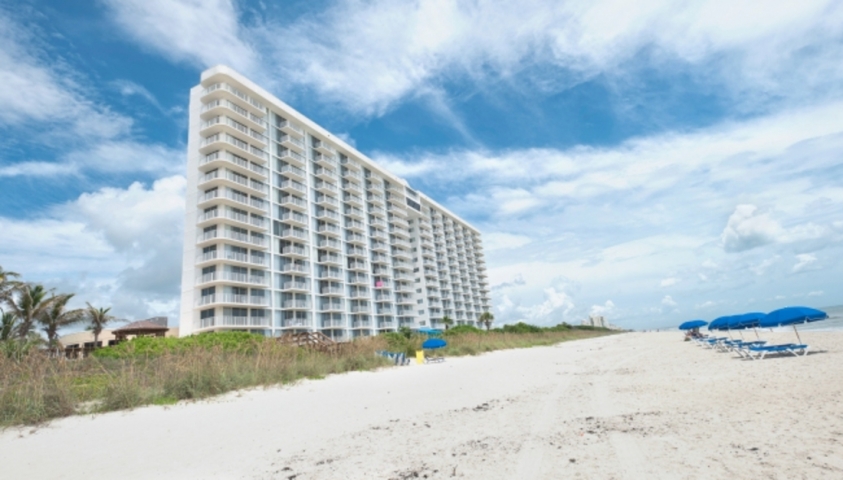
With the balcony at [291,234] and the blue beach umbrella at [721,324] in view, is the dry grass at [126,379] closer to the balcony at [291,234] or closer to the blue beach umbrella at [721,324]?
the blue beach umbrella at [721,324]

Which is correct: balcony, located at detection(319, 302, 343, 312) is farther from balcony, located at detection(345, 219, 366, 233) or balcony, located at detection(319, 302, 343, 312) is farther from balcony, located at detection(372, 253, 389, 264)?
balcony, located at detection(372, 253, 389, 264)

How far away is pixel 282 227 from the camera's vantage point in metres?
48.5

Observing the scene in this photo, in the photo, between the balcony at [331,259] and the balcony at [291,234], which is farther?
the balcony at [331,259]

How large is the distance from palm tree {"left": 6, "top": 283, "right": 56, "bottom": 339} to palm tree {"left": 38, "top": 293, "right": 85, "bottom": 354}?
0.50 meters

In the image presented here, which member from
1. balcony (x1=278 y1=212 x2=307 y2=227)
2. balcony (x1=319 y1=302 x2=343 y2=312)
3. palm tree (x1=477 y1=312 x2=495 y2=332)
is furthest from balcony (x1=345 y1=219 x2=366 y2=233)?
palm tree (x1=477 y1=312 x2=495 y2=332)

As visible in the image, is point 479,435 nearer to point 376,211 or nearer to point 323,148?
point 323,148

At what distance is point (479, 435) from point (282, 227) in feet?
148

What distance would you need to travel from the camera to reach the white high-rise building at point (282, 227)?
1591 inches

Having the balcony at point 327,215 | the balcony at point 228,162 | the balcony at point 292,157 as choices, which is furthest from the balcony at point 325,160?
the balcony at point 228,162

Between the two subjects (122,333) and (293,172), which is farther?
(293,172)

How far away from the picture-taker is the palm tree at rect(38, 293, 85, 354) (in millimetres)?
34812

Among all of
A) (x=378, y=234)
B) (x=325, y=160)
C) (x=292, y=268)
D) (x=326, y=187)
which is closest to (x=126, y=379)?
(x=292, y=268)

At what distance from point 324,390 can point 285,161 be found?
42132mm

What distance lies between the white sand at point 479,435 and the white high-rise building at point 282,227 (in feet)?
106
